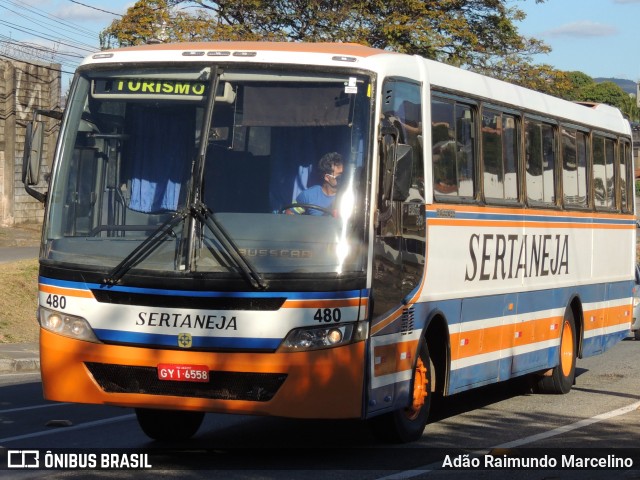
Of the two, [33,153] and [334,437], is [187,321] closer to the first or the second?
[33,153]

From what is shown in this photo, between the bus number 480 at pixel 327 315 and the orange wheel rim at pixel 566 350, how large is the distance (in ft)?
21.0

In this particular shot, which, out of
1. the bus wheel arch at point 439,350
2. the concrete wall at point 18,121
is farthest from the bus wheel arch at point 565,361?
the concrete wall at point 18,121

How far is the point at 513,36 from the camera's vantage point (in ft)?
118

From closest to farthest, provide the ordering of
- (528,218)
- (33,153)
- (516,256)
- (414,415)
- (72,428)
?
(33,153), (414,415), (72,428), (516,256), (528,218)

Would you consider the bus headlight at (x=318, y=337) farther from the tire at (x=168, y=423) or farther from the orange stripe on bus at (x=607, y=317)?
the orange stripe on bus at (x=607, y=317)

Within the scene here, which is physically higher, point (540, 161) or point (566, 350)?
point (540, 161)

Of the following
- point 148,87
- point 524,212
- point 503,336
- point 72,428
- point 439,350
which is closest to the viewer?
point 148,87

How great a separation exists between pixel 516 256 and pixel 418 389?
2.68 meters

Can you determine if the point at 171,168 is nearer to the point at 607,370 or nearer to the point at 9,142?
the point at 607,370

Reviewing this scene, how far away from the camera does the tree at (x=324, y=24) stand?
33844 mm

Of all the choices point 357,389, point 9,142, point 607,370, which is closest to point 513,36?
point 9,142

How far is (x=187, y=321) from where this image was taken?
8.50m

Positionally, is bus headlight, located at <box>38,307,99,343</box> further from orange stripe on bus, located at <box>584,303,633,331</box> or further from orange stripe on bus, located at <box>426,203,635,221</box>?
orange stripe on bus, located at <box>584,303,633,331</box>

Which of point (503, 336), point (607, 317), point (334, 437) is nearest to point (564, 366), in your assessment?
point (607, 317)
